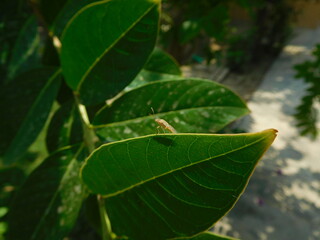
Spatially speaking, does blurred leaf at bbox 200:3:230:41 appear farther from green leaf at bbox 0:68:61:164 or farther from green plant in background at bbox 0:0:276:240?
green leaf at bbox 0:68:61:164

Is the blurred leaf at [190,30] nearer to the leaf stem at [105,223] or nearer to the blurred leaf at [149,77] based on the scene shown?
the blurred leaf at [149,77]

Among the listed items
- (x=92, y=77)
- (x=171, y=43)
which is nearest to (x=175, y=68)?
(x=92, y=77)

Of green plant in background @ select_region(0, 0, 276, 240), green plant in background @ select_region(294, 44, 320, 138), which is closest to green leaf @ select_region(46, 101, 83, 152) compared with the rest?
green plant in background @ select_region(0, 0, 276, 240)

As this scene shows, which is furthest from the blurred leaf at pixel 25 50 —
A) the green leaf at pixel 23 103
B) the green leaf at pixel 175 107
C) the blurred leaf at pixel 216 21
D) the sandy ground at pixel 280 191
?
the sandy ground at pixel 280 191

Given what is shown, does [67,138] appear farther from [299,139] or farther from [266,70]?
[266,70]

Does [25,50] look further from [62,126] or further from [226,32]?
[226,32]

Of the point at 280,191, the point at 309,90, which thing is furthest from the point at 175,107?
the point at 280,191
